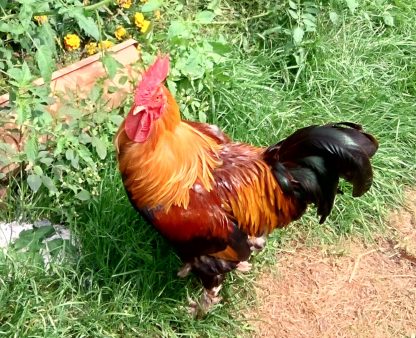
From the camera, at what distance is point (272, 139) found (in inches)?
159

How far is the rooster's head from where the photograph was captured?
8.83 ft

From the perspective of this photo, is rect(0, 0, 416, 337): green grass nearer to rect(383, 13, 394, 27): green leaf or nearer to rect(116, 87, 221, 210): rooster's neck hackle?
rect(383, 13, 394, 27): green leaf

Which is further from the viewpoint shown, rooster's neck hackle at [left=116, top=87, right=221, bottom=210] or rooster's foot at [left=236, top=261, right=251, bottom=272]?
rooster's foot at [left=236, top=261, right=251, bottom=272]

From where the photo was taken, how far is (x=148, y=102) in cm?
269

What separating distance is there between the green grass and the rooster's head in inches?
34.0

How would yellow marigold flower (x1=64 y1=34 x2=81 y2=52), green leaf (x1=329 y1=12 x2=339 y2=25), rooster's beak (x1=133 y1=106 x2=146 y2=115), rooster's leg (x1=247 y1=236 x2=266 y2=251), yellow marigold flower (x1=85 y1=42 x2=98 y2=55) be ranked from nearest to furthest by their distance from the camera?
rooster's beak (x1=133 y1=106 x2=146 y2=115) → rooster's leg (x1=247 y1=236 x2=266 y2=251) → yellow marigold flower (x1=64 y1=34 x2=81 y2=52) → yellow marigold flower (x1=85 y1=42 x2=98 y2=55) → green leaf (x1=329 y1=12 x2=339 y2=25)

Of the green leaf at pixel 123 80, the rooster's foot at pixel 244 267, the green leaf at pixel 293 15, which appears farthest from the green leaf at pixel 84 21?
the green leaf at pixel 293 15

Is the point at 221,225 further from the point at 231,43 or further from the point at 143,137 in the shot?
the point at 231,43

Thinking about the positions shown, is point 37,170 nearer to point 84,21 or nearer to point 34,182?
point 34,182

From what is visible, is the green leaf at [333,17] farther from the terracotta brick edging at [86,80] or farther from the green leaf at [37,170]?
the green leaf at [37,170]

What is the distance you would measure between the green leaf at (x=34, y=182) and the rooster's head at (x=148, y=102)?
0.79 meters

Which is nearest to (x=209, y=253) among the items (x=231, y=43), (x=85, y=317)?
(x=85, y=317)

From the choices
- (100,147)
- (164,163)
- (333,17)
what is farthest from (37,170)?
(333,17)

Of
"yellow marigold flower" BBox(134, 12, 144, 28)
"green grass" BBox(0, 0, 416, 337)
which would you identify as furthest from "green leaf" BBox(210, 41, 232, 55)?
"yellow marigold flower" BBox(134, 12, 144, 28)
